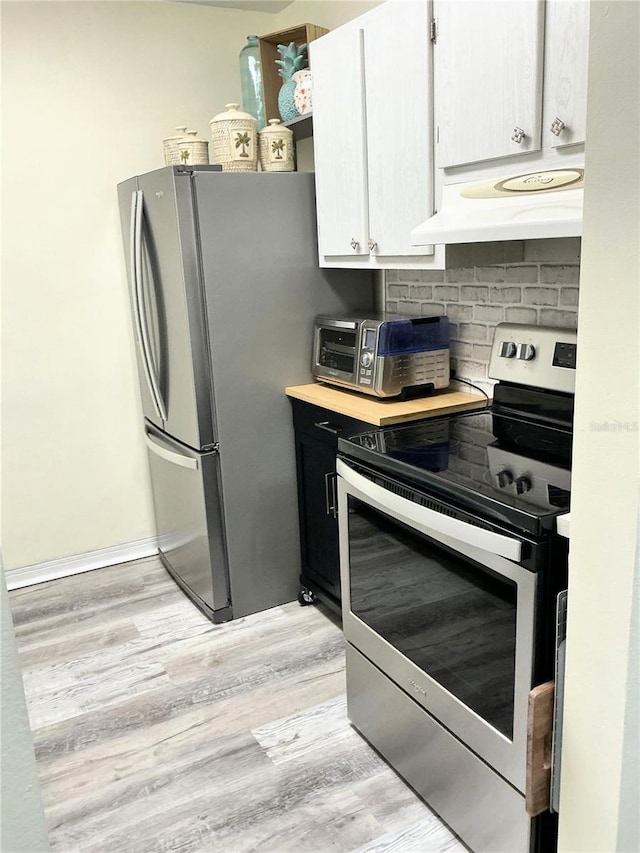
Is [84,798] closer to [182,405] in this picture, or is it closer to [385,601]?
[385,601]

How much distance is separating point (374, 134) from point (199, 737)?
1.98 meters

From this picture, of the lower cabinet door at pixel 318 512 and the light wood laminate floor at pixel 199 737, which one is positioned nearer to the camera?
the light wood laminate floor at pixel 199 737

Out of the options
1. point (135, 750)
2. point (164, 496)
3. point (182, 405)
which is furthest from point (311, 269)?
point (135, 750)

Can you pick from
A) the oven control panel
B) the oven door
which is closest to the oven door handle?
the oven door

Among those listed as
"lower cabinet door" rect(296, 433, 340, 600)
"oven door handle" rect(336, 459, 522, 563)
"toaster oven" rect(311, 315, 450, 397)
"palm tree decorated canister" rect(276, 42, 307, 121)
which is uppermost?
"palm tree decorated canister" rect(276, 42, 307, 121)

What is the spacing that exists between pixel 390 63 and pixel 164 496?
1.99m

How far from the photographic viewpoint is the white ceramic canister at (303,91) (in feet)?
9.12

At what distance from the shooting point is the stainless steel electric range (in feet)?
4.83

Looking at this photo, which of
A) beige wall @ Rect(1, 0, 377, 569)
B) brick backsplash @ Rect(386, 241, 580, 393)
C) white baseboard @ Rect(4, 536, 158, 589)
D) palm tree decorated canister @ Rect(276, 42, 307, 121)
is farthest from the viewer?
white baseboard @ Rect(4, 536, 158, 589)

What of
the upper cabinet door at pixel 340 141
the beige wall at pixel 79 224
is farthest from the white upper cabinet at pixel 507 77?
the beige wall at pixel 79 224

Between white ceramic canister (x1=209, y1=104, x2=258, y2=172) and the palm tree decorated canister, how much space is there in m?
0.22

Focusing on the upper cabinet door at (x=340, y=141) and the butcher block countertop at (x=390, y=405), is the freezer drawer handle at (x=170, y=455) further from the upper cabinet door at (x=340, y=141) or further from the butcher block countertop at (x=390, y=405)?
the upper cabinet door at (x=340, y=141)

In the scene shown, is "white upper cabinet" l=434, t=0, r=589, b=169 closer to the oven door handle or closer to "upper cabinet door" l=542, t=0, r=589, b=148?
"upper cabinet door" l=542, t=0, r=589, b=148

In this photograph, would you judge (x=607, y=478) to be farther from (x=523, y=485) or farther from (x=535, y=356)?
(x=535, y=356)
